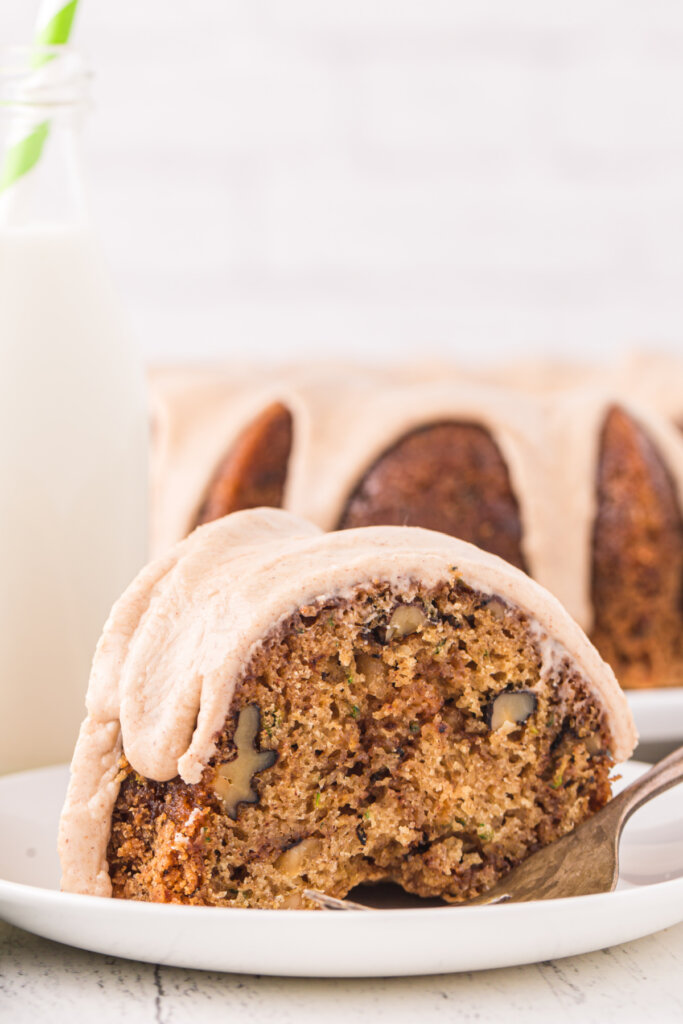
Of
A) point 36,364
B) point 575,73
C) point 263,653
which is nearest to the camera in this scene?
point 263,653

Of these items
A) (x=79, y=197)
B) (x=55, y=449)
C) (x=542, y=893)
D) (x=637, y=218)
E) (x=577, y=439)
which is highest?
(x=79, y=197)

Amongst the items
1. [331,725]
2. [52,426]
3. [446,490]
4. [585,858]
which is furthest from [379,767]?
[446,490]

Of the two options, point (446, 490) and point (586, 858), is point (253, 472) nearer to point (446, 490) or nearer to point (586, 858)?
point (446, 490)

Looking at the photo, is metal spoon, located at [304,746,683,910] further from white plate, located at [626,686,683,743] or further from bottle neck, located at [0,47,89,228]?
bottle neck, located at [0,47,89,228]

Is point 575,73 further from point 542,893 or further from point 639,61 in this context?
point 542,893

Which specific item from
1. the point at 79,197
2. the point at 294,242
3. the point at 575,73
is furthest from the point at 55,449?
the point at 575,73

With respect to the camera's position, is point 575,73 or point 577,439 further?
point 575,73
